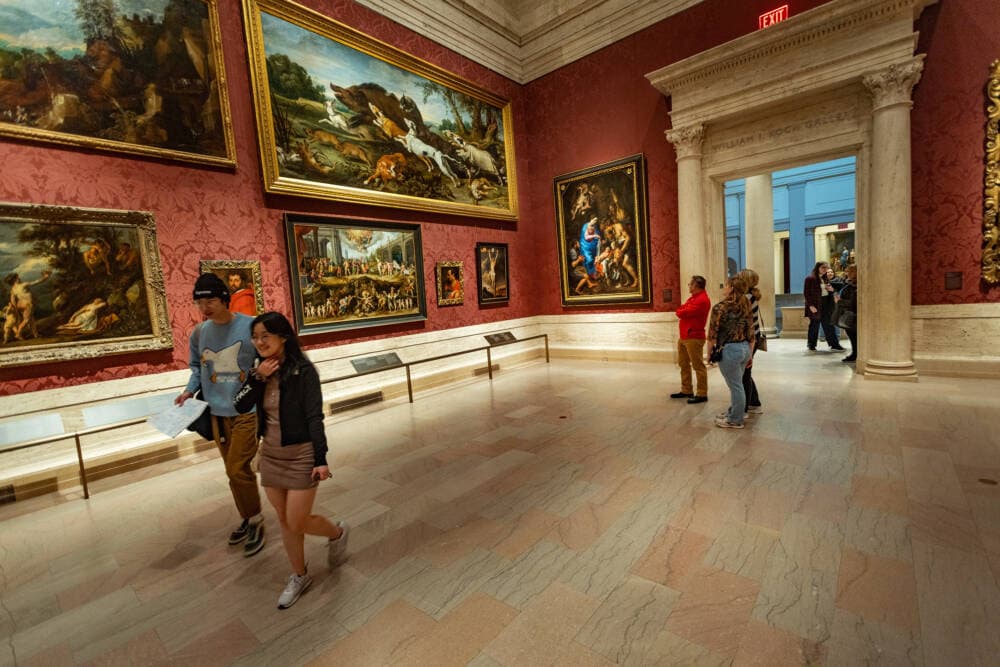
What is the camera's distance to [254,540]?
10.8 feet

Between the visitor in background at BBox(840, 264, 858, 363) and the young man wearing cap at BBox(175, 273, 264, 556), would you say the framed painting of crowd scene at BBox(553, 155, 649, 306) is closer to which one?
the visitor in background at BBox(840, 264, 858, 363)

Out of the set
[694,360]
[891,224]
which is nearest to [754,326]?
[694,360]

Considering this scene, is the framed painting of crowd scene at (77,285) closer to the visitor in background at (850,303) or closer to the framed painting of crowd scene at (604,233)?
the framed painting of crowd scene at (604,233)

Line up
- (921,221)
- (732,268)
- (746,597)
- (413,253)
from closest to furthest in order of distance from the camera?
1. (746,597)
2. (921,221)
3. (413,253)
4. (732,268)

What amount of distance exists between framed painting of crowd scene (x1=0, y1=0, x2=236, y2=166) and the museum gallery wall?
0.21 m

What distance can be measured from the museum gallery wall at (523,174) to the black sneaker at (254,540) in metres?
3.61

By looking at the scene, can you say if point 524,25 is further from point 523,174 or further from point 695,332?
point 695,332

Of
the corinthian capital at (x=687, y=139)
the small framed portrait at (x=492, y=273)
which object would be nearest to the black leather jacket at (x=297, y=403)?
the small framed portrait at (x=492, y=273)

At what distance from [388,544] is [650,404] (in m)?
4.44

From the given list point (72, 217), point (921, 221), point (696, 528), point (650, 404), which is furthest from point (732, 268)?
point (72, 217)

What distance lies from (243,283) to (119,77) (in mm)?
2772

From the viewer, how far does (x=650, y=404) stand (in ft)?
21.0

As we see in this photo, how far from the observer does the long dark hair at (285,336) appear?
2.40 m

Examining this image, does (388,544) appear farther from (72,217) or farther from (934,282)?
(934,282)
